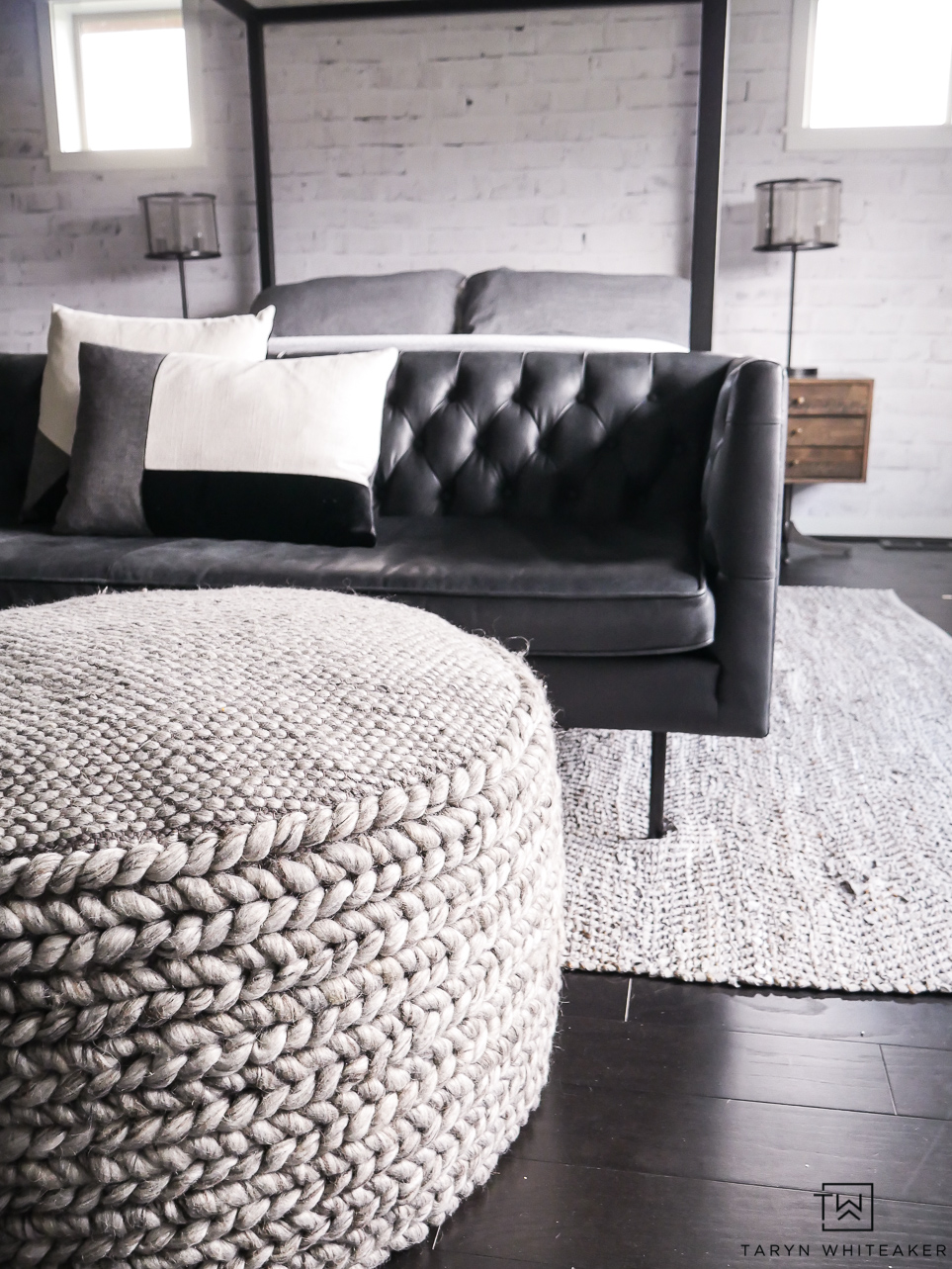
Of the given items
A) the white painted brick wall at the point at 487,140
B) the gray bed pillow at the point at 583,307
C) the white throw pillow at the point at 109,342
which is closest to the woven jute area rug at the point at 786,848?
the white throw pillow at the point at 109,342

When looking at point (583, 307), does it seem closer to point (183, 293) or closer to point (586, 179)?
point (586, 179)

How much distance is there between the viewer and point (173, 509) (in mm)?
1978

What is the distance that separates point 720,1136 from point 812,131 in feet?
13.9

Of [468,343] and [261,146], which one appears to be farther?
[261,146]

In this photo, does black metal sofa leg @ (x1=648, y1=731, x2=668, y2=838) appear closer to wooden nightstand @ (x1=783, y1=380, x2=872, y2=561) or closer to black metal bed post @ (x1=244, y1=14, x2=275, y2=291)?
wooden nightstand @ (x1=783, y1=380, x2=872, y2=561)

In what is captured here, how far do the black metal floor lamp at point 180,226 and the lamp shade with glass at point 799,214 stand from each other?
2252 mm

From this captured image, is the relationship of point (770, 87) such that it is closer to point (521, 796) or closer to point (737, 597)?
point (737, 597)

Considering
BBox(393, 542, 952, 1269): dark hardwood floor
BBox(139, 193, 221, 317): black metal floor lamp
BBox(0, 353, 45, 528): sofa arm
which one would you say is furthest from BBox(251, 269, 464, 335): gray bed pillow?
BBox(393, 542, 952, 1269): dark hardwood floor

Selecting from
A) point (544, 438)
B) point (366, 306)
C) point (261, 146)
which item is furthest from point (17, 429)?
point (261, 146)

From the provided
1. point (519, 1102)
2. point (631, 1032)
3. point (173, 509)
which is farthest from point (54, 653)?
point (173, 509)

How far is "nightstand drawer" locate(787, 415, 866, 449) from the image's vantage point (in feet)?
12.9

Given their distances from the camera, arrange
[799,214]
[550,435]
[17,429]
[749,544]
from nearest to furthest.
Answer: [749,544], [550,435], [17,429], [799,214]

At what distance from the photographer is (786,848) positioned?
166 cm

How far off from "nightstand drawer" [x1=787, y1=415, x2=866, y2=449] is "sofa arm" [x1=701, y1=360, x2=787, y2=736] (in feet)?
7.97
